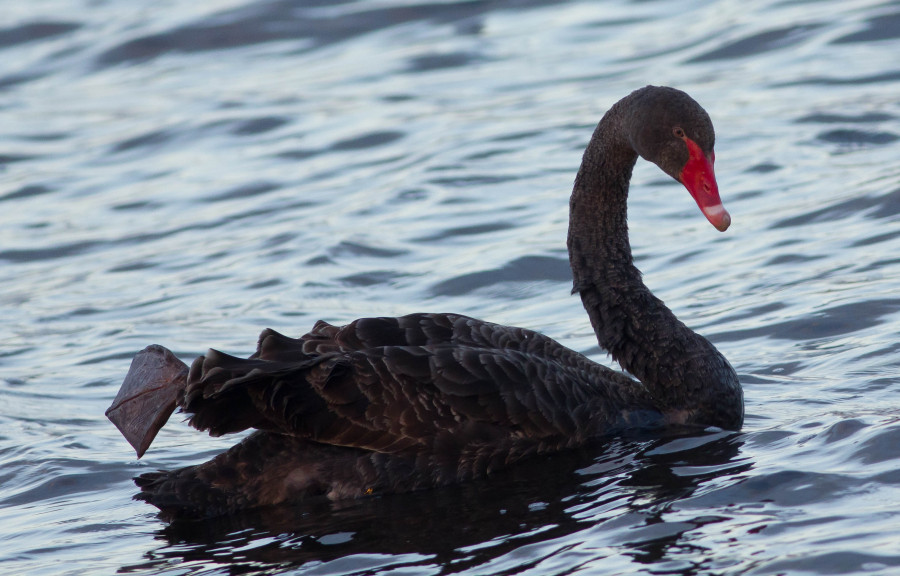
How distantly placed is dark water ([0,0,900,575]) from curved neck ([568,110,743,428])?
0.25m

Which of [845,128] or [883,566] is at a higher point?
[845,128]

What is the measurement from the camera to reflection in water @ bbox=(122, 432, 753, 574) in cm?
501

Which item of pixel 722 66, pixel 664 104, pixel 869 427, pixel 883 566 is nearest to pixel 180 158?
pixel 722 66

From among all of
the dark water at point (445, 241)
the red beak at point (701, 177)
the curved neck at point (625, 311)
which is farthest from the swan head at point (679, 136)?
the dark water at point (445, 241)

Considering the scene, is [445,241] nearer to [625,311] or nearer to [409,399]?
[625,311]

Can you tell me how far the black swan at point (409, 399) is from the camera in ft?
18.4

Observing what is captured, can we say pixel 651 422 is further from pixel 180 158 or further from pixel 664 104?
pixel 180 158

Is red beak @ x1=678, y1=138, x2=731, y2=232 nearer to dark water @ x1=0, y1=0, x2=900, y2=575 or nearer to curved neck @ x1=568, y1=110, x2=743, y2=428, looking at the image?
curved neck @ x1=568, y1=110, x2=743, y2=428

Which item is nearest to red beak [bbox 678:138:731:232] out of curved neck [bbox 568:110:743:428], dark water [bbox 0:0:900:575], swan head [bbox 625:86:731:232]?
swan head [bbox 625:86:731:232]

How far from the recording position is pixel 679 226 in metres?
10.3

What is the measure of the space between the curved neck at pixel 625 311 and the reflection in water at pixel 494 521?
0.90ft

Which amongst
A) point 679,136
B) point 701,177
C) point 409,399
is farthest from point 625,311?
point 409,399

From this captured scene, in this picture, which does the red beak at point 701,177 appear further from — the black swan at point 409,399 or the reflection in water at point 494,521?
the reflection in water at point 494,521

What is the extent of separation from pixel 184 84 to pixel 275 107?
178cm
